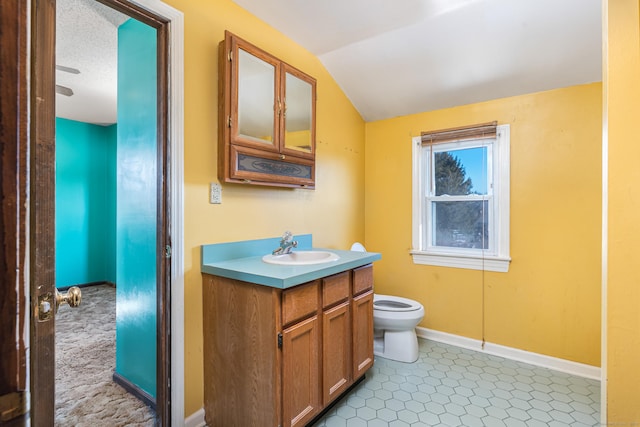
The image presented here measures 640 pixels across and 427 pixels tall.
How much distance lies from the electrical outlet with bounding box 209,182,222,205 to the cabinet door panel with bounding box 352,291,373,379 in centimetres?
101

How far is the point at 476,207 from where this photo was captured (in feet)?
8.55

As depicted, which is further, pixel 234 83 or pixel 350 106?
pixel 350 106

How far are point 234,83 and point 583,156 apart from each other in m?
2.39

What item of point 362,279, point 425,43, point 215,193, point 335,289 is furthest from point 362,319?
point 425,43

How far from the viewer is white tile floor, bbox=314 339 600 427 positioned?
1.70 metres

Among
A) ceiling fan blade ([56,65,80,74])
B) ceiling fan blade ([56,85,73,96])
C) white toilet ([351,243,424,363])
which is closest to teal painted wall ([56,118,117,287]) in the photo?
ceiling fan blade ([56,85,73,96])

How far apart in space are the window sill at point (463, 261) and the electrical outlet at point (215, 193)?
1.85 m

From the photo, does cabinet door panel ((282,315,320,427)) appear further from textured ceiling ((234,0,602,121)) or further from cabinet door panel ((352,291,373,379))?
textured ceiling ((234,0,602,121))

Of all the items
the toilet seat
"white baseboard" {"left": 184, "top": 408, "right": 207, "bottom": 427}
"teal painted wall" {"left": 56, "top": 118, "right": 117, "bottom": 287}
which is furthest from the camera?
"teal painted wall" {"left": 56, "top": 118, "right": 117, "bottom": 287}

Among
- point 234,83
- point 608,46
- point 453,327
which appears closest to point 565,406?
point 453,327

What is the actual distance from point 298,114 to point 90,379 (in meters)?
2.23

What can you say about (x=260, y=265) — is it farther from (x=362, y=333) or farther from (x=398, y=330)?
(x=398, y=330)

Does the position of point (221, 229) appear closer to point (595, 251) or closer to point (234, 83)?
point (234, 83)

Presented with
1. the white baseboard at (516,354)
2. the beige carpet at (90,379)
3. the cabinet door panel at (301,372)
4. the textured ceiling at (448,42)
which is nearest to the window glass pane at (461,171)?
the textured ceiling at (448,42)
